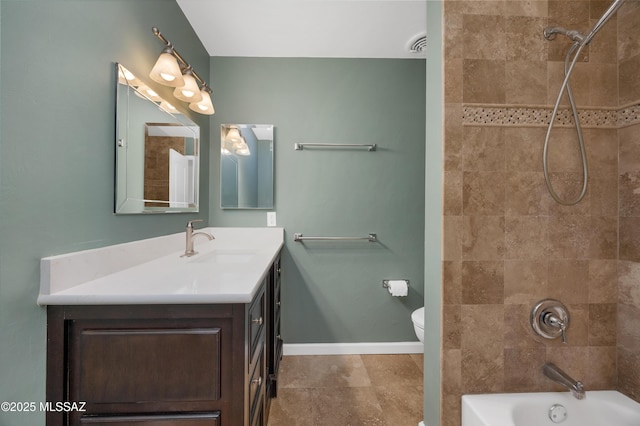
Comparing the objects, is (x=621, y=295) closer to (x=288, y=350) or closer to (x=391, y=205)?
(x=391, y=205)

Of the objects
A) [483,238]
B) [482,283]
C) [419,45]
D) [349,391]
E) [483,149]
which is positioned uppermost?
[419,45]

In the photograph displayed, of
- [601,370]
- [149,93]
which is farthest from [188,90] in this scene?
[601,370]

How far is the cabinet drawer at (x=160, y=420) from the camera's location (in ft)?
2.50

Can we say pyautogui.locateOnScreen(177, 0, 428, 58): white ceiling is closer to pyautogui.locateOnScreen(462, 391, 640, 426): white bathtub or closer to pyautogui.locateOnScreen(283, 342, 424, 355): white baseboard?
pyautogui.locateOnScreen(462, 391, 640, 426): white bathtub

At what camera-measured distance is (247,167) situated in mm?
2117

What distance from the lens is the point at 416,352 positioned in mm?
2141

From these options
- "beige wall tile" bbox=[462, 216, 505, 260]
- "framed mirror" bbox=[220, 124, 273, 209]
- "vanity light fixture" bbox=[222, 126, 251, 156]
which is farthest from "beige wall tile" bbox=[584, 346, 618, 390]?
"vanity light fixture" bbox=[222, 126, 251, 156]

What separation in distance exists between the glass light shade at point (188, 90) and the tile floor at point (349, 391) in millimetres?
1989

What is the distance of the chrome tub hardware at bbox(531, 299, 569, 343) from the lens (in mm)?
1126

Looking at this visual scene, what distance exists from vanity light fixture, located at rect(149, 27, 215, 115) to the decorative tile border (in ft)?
4.83

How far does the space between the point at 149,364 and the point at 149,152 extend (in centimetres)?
102

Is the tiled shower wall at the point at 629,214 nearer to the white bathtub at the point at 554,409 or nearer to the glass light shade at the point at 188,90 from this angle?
the white bathtub at the point at 554,409

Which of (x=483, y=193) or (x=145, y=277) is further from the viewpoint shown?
(x=483, y=193)

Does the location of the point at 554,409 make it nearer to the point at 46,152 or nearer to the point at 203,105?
the point at 46,152
